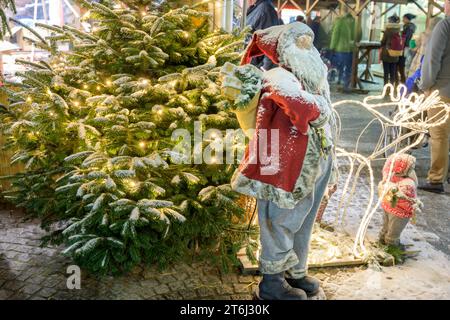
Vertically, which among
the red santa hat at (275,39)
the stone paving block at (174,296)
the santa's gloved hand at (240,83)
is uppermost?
the red santa hat at (275,39)

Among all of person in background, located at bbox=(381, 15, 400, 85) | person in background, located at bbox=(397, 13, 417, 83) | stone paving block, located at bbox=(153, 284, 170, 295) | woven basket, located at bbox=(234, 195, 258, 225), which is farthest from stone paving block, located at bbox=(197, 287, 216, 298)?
person in background, located at bbox=(397, 13, 417, 83)

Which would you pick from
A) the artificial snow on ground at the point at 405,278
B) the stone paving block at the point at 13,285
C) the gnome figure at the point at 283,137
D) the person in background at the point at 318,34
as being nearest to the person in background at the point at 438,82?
the artificial snow on ground at the point at 405,278

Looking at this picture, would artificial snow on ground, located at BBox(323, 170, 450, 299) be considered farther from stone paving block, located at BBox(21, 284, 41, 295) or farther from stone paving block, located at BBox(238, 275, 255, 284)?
stone paving block, located at BBox(21, 284, 41, 295)

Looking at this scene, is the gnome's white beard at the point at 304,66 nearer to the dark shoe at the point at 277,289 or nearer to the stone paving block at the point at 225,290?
the dark shoe at the point at 277,289

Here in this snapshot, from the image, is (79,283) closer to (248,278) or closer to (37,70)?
(248,278)

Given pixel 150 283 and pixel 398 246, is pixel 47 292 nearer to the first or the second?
pixel 150 283

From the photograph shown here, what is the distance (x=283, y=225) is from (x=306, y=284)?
650mm

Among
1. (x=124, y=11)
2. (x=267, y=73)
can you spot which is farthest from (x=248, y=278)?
(x=124, y=11)

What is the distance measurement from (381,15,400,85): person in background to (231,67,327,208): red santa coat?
10.8 meters

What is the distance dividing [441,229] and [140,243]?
3.34 meters

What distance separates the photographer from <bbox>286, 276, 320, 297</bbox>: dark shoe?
352 centimetres

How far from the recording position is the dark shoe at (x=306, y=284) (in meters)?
3.52

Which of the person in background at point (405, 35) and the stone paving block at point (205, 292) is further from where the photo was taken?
the person in background at point (405, 35)

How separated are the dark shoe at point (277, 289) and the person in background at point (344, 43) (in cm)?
1182
